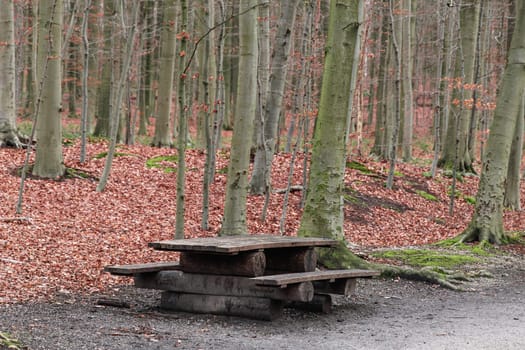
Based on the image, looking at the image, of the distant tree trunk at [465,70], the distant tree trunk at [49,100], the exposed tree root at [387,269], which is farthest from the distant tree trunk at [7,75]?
the distant tree trunk at [465,70]

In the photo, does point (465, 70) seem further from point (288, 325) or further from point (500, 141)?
point (288, 325)

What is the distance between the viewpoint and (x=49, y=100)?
13.2 metres

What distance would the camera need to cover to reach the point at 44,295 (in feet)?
23.7

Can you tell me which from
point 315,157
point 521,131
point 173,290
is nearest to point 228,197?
point 315,157

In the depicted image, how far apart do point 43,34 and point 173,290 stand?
8.29 m

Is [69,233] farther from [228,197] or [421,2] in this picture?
[421,2]

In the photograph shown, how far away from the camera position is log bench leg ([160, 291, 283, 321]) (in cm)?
657

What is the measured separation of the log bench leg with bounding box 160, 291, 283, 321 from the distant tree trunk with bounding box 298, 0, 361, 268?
8.11 ft

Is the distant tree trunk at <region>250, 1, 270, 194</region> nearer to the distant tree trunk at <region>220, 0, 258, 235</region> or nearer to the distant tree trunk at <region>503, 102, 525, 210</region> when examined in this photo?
the distant tree trunk at <region>220, 0, 258, 235</region>

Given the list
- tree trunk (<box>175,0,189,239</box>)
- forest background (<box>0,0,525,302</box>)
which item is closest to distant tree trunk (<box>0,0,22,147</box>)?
forest background (<box>0,0,525,302</box>)

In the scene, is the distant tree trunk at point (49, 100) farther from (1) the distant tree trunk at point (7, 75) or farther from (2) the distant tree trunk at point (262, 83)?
(2) the distant tree trunk at point (262, 83)

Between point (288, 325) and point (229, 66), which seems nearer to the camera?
point (288, 325)

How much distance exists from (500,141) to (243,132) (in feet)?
18.2

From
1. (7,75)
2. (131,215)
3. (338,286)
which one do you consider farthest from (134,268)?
(7,75)
